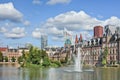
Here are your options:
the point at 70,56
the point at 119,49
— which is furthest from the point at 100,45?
the point at 70,56

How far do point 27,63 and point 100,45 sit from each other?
5357 cm

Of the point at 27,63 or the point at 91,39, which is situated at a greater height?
the point at 91,39

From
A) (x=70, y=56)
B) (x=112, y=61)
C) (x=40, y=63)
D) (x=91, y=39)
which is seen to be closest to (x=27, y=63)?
(x=40, y=63)

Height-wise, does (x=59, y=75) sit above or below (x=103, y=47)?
below

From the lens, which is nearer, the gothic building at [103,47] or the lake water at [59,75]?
the lake water at [59,75]

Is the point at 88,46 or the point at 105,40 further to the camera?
the point at 88,46

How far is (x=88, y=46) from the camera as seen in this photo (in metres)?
161

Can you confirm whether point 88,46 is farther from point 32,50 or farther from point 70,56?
point 32,50

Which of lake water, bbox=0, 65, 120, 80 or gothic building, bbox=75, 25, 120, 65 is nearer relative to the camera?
lake water, bbox=0, 65, 120, 80

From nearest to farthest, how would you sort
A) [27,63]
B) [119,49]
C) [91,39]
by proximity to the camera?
[27,63], [119,49], [91,39]

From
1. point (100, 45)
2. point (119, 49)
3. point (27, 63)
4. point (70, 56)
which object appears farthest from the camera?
point (70, 56)

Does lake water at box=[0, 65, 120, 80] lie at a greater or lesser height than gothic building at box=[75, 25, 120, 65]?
lesser

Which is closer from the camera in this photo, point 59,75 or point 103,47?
point 59,75

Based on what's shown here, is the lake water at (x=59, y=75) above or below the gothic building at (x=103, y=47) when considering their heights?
below
